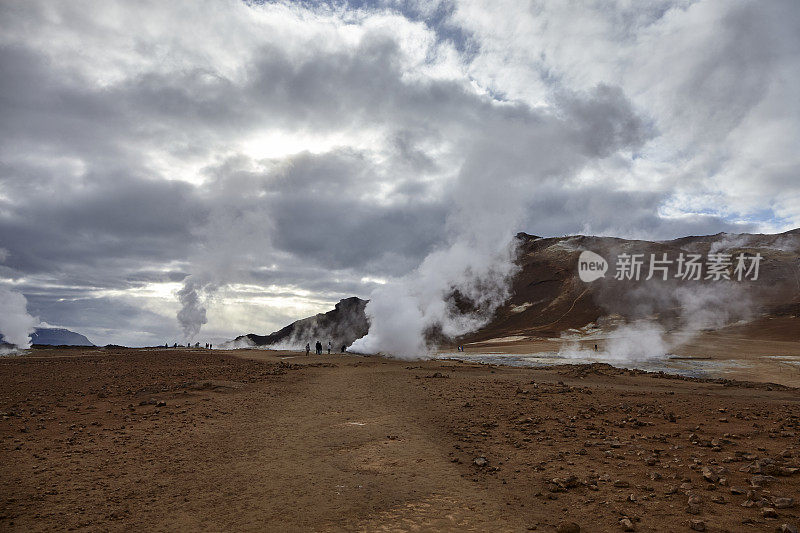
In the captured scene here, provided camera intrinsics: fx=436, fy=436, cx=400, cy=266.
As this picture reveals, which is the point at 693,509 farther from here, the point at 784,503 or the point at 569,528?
the point at 569,528

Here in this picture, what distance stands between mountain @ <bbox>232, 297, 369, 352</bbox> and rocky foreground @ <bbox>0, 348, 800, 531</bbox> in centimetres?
9648

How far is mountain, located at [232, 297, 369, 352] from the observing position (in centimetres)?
11621

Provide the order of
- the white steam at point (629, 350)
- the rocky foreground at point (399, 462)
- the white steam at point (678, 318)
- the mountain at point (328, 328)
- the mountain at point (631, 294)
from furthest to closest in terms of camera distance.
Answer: the mountain at point (328, 328) < the mountain at point (631, 294) < the white steam at point (678, 318) < the white steam at point (629, 350) < the rocky foreground at point (399, 462)

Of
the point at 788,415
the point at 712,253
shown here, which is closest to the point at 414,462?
the point at 788,415

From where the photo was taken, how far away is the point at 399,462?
985 cm

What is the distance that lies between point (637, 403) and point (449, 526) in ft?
42.0

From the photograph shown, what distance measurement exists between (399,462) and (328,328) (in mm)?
116758

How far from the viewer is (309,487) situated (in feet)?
27.2

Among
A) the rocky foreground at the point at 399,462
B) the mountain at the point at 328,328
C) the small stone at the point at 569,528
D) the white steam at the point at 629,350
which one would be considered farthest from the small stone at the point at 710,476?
the mountain at the point at 328,328

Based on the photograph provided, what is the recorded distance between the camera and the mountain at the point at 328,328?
11621 centimetres

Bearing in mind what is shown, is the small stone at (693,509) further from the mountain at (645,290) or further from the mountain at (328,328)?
the mountain at (328,328)

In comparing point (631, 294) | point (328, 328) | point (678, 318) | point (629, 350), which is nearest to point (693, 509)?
point (629, 350)

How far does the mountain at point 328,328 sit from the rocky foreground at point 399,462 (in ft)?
317

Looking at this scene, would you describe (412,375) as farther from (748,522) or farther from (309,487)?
(748,522)
